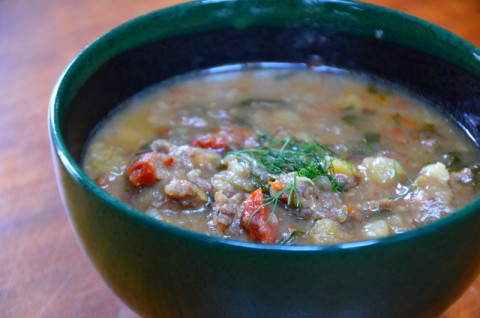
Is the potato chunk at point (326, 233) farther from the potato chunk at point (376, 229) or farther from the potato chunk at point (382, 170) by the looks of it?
the potato chunk at point (382, 170)

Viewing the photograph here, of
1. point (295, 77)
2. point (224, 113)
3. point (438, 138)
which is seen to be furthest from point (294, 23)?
point (438, 138)

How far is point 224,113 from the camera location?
2006 millimetres

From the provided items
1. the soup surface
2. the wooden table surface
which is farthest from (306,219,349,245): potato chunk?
the wooden table surface

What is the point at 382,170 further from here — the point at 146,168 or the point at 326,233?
the point at 146,168

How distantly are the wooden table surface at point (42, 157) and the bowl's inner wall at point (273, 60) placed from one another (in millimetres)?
291

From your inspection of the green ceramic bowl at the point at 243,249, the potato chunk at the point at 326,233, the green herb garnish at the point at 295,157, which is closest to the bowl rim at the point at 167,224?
the green ceramic bowl at the point at 243,249

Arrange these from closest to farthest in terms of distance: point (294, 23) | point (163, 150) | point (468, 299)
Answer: point (468, 299), point (163, 150), point (294, 23)

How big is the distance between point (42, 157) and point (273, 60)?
75 cm

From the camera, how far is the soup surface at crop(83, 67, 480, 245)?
153 cm

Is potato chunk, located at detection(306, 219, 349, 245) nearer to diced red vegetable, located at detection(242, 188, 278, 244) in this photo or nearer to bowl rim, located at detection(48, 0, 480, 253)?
diced red vegetable, located at detection(242, 188, 278, 244)

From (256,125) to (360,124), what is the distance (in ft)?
0.93

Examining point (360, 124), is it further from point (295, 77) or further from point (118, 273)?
point (118, 273)

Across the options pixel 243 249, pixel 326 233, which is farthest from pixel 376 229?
pixel 243 249

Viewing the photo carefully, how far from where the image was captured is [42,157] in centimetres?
214
